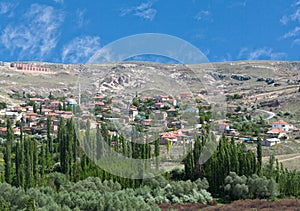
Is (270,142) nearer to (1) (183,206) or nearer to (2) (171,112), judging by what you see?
(2) (171,112)

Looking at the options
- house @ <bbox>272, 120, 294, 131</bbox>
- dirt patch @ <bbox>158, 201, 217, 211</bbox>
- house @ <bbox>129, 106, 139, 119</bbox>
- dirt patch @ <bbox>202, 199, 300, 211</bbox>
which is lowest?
dirt patch @ <bbox>158, 201, 217, 211</bbox>

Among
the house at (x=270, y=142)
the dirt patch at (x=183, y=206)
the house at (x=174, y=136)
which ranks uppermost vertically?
the house at (x=174, y=136)

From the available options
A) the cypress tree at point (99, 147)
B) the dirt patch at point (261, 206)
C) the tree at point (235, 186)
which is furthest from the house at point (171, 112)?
the dirt patch at point (261, 206)

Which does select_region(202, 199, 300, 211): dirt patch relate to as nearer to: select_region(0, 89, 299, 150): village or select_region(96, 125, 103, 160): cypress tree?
select_region(0, 89, 299, 150): village

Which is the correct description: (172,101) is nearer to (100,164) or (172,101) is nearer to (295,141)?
(295,141)

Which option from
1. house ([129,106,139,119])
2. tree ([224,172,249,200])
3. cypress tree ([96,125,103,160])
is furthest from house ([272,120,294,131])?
tree ([224,172,249,200])

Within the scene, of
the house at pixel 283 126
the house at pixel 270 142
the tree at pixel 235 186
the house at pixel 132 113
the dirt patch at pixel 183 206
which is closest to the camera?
the dirt patch at pixel 183 206

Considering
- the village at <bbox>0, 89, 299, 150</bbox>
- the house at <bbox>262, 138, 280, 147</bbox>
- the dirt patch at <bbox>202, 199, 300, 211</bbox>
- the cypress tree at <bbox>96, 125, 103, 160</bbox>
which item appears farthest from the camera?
the house at <bbox>262, 138, 280, 147</bbox>

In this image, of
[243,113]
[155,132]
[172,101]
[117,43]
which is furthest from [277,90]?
[117,43]

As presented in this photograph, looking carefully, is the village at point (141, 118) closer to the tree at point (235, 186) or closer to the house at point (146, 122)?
the house at point (146, 122)

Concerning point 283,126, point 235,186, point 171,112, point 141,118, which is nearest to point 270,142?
point 283,126

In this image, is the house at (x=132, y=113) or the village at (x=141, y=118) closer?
the village at (x=141, y=118)

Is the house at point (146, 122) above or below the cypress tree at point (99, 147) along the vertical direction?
above
